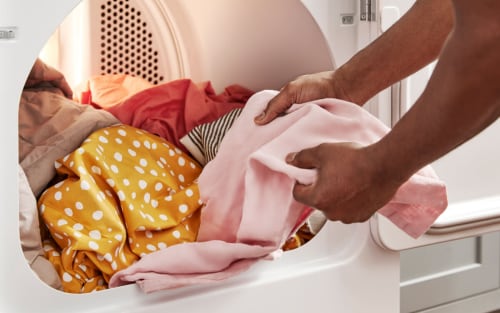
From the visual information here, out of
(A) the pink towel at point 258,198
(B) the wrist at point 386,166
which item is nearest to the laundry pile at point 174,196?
(A) the pink towel at point 258,198

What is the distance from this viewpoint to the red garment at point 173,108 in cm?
122

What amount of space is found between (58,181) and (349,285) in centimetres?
42

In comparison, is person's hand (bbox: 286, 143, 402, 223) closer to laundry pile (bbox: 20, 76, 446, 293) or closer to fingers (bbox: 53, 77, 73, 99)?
laundry pile (bbox: 20, 76, 446, 293)

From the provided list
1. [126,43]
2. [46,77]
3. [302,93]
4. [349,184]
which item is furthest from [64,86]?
[349,184]

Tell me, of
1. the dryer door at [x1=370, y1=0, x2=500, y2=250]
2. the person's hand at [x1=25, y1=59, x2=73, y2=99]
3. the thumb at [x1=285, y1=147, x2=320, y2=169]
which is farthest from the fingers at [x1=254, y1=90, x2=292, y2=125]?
the person's hand at [x1=25, y1=59, x2=73, y2=99]

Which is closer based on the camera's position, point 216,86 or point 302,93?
point 302,93

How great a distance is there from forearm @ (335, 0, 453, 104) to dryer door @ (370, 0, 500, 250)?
0.65ft

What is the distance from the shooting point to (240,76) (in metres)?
1.32

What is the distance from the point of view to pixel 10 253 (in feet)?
2.89

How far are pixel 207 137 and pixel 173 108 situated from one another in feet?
0.31

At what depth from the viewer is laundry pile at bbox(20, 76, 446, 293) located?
36.6 inches

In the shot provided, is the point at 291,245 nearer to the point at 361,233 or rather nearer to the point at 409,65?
the point at 361,233

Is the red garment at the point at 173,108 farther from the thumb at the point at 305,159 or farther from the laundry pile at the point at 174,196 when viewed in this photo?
the thumb at the point at 305,159

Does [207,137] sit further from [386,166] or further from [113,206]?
[386,166]
